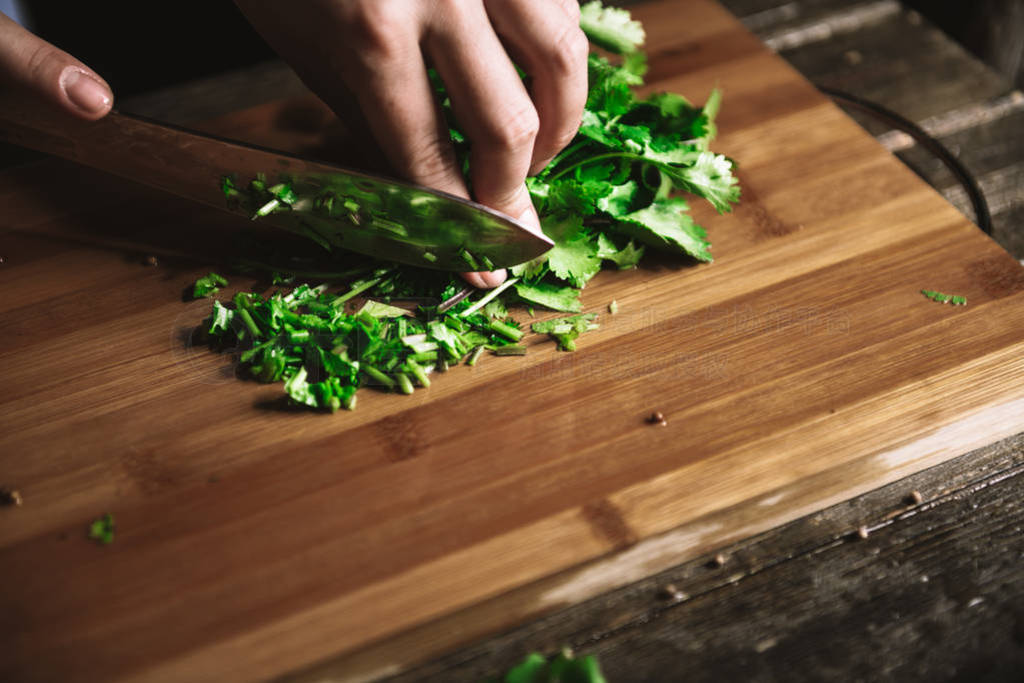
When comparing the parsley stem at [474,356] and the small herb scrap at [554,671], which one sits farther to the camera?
the parsley stem at [474,356]

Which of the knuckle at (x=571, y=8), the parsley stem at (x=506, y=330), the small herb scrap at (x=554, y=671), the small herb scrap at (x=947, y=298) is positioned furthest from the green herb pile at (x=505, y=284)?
the small herb scrap at (x=554, y=671)

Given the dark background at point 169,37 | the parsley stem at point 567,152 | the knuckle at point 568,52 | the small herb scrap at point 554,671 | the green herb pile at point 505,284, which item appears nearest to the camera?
the small herb scrap at point 554,671

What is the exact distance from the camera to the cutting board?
145 centimetres

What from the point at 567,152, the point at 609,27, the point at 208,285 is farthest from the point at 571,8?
the point at 208,285

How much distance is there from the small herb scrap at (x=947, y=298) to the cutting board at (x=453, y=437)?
0.9 inches

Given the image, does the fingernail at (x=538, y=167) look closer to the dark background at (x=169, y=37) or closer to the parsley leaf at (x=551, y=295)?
the parsley leaf at (x=551, y=295)

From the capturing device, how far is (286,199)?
6.03 feet

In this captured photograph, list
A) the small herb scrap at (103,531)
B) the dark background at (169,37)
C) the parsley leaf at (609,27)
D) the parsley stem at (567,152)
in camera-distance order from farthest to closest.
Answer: the dark background at (169,37) → the parsley leaf at (609,27) → the parsley stem at (567,152) → the small herb scrap at (103,531)

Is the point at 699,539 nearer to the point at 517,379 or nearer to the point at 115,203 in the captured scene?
the point at 517,379

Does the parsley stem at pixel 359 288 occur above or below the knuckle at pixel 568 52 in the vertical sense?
below

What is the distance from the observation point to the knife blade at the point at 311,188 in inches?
68.4

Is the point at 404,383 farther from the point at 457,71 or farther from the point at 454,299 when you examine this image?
the point at 457,71

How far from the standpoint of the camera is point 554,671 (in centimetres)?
142

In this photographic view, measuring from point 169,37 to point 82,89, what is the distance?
186cm
